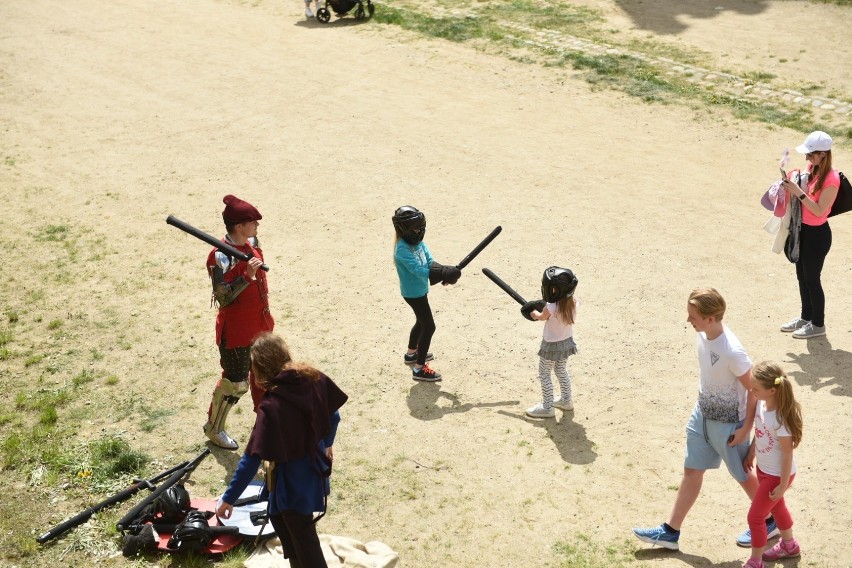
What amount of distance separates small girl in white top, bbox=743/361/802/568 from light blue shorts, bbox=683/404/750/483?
7cm

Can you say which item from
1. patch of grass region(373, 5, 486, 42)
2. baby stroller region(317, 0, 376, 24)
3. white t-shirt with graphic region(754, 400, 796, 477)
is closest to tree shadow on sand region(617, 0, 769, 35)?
patch of grass region(373, 5, 486, 42)

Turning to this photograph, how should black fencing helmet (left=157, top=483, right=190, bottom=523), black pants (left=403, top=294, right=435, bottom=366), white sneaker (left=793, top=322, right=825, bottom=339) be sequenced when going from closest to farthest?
black fencing helmet (left=157, top=483, right=190, bottom=523)
black pants (left=403, top=294, right=435, bottom=366)
white sneaker (left=793, top=322, right=825, bottom=339)

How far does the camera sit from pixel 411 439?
24.6ft

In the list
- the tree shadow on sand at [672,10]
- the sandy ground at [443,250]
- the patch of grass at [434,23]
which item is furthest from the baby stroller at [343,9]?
the tree shadow on sand at [672,10]

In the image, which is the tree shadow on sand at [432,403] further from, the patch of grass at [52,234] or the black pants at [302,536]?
the patch of grass at [52,234]

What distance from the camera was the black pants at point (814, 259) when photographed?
28.0 ft

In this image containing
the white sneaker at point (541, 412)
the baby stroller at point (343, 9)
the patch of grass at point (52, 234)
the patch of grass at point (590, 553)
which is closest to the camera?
the patch of grass at point (590, 553)

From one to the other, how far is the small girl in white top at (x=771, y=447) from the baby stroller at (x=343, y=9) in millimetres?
14803

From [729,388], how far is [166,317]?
5.89 metres

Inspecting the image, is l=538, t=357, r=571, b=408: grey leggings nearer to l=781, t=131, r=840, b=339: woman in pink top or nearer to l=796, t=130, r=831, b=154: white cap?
l=781, t=131, r=840, b=339: woman in pink top

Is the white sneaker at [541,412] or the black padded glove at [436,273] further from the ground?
the black padded glove at [436,273]

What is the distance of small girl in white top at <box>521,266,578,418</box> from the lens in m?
7.23

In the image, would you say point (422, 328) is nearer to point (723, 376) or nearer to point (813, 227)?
point (723, 376)

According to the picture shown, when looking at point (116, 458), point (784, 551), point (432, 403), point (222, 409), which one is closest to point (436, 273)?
point (432, 403)
